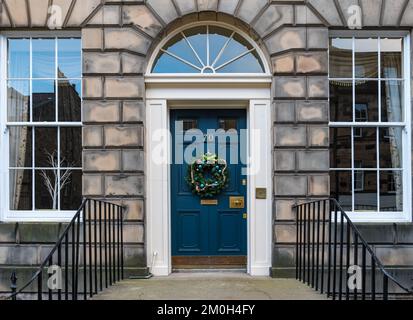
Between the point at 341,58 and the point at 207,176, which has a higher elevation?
the point at 341,58

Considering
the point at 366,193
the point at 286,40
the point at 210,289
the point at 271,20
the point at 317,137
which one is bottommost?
the point at 210,289

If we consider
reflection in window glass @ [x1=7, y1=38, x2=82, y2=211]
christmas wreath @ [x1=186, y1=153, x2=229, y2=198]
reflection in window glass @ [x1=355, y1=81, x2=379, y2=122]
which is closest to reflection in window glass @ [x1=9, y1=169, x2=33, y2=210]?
reflection in window glass @ [x1=7, y1=38, x2=82, y2=211]

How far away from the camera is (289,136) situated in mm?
7145

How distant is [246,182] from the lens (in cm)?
751

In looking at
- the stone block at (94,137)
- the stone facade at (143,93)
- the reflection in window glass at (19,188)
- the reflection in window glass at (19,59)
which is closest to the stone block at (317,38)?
the stone facade at (143,93)

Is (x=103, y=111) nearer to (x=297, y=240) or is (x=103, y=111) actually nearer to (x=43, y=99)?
(x=43, y=99)

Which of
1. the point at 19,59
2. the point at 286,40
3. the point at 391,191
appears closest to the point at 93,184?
the point at 19,59

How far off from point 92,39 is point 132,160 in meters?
1.77

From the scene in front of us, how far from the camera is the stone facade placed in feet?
23.3

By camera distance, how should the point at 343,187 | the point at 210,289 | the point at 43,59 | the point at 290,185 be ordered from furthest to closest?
the point at 43,59 < the point at 343,187 < the point at 290,185 < the point at 210,289

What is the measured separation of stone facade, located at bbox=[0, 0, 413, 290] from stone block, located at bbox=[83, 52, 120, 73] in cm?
1

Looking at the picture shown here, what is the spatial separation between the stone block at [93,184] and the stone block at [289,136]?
8.11 feet

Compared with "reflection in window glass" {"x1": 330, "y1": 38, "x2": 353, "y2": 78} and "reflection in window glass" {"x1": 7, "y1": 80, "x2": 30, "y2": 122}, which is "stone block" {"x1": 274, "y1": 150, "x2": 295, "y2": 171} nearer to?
"reflection in window glass" {"x1": 330, "y1": 38, "x2": 353, "y2": 78}
